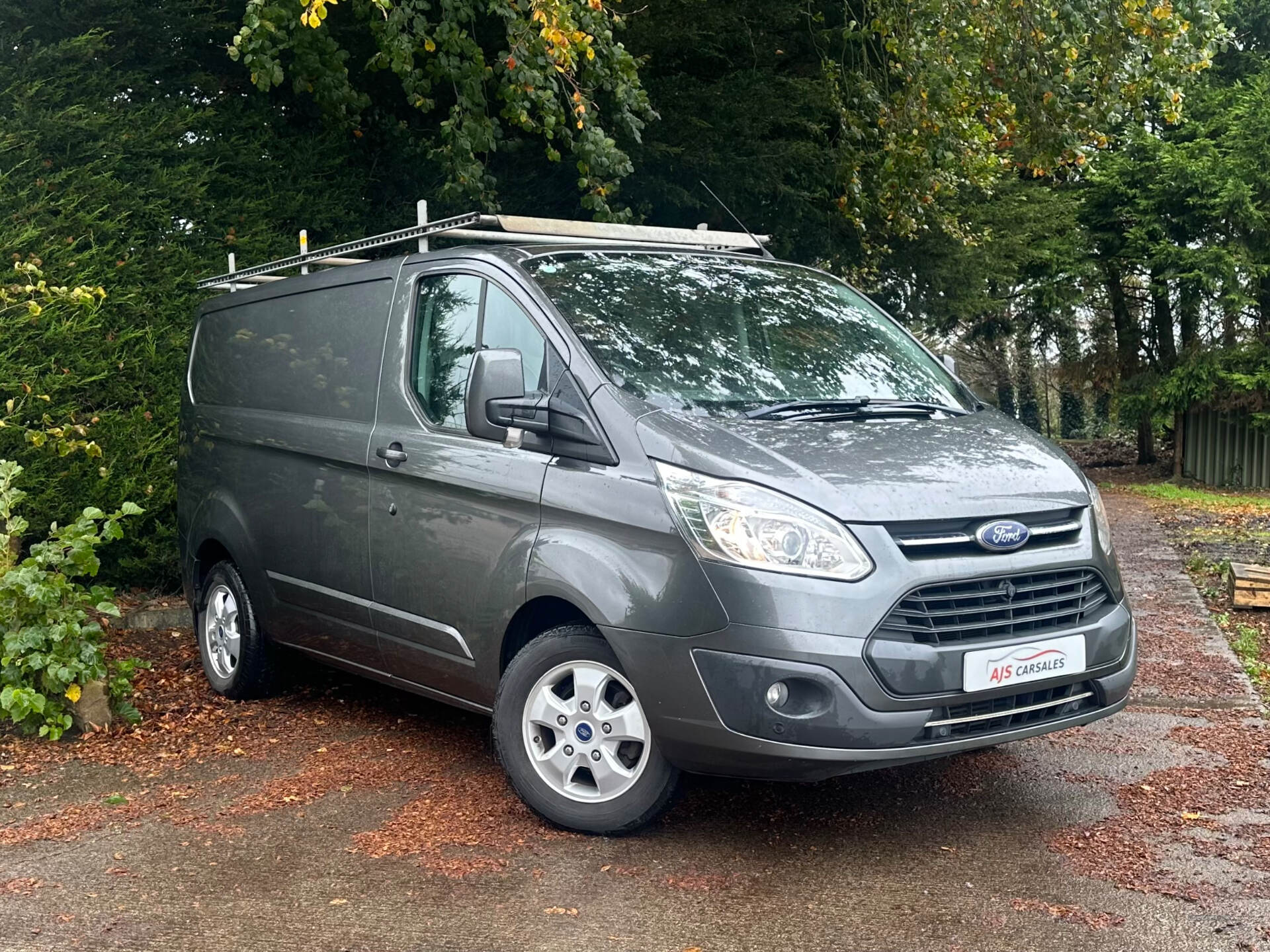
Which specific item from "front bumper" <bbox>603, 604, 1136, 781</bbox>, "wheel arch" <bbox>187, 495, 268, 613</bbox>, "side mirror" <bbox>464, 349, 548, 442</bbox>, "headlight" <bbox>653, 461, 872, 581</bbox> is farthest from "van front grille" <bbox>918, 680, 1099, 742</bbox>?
"wheel arch" <bbox>187, 495, 268, 613</bbox>

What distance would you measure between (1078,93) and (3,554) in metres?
11.0

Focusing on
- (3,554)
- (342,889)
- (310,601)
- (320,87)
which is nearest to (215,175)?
(320,87)

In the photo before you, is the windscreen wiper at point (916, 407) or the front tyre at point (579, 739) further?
the windscreen wiper at point (916, 407)

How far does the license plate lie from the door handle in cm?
229

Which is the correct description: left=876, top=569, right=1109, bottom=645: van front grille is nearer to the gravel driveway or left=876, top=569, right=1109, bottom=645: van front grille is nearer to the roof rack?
the gravel driveway

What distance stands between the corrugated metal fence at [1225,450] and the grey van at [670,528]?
19.2 meters

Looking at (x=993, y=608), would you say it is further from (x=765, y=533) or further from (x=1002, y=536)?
(x=765, y=533)

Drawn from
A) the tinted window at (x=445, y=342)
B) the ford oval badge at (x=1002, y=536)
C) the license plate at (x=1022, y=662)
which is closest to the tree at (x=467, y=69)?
the tinted window at (x=445, y=342)

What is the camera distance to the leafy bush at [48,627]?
5.78m

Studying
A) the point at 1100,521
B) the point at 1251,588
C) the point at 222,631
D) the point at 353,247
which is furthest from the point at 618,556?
the point at 1251,588

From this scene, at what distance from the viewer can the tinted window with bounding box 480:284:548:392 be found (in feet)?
15.7

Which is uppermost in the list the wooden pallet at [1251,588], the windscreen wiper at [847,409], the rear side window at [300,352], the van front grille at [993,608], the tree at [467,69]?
the tree at [467,69]

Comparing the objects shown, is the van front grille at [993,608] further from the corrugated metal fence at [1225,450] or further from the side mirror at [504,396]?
the corrugated metal fence at [1225,450]

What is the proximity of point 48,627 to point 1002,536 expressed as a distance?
4.12 metres
